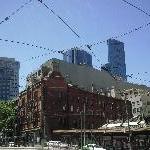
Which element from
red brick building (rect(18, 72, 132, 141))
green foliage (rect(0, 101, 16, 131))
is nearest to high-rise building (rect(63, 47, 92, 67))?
red brick building (rect(18, 72, 132, 141))

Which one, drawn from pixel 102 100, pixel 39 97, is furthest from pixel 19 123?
pixel 102 100

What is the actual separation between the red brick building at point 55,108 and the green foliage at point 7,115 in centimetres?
246

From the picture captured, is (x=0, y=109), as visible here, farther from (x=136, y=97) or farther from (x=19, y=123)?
(x=136, y=97)

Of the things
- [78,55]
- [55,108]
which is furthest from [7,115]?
[78,55]

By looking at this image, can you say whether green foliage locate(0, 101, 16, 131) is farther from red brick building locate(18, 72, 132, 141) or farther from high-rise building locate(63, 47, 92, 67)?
high-rise building locate(63, 47, 92, 67)

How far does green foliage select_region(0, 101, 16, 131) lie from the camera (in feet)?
286

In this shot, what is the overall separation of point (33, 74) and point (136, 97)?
30679 millimetres

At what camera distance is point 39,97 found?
81.3m

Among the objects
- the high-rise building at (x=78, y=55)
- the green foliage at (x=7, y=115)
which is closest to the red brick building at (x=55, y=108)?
the green foliage at (x=7, y=115)

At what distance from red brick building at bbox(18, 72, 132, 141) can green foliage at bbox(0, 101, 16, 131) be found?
96.8 inches

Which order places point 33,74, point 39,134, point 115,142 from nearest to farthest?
point 115,142
point 39,134
point 33,74

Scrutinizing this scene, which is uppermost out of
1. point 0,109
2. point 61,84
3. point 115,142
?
point 61,84

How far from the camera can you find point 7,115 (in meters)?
88.1

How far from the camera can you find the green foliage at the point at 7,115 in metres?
87.1
